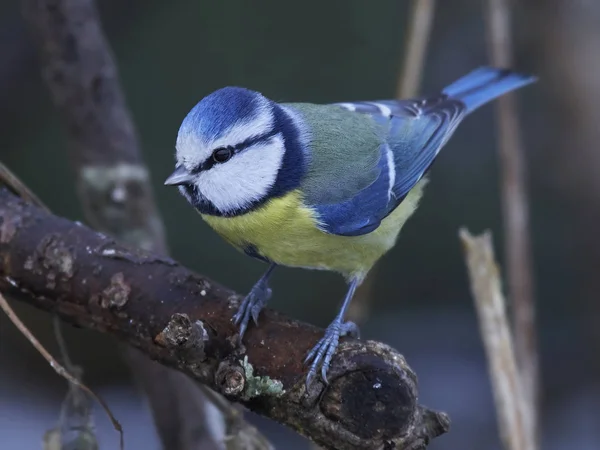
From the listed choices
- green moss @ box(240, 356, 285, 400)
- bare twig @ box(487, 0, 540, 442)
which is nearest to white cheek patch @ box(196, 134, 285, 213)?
green moss @ box(240, 356, 285, 400)

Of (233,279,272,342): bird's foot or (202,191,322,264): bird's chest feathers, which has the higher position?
(202,191,322,264): bird's chest feathers

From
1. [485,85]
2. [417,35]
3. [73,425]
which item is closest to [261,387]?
[73,425]

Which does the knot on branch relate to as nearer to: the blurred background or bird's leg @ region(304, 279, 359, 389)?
bird's leg @ region(304, 279, 359, 389)

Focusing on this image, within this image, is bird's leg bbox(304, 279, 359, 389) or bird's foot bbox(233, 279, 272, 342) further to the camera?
bird's foot bbox(233, 279, 272, 342)

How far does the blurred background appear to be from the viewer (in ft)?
7.77

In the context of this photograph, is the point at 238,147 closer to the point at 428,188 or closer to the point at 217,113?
the point at 217,113

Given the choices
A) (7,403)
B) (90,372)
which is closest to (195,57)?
(90,372)

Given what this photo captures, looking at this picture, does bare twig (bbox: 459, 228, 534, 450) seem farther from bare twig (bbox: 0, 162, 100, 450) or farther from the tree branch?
bare twig (bbox: 0, 162, 100, 450)

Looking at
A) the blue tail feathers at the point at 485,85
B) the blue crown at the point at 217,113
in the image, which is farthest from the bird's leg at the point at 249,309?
the blue tail feathers at the point at 485,85

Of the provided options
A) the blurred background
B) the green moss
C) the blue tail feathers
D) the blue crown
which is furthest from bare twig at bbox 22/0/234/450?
the blurred background

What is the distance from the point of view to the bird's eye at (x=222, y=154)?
1181 millimetres

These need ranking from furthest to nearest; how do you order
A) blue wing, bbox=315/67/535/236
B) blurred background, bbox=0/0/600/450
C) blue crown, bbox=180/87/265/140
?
1. blurred background, bbox=0/0/600/450
2. blue wing, bbox=315/67/535/236
3. blue crown, bbox=180/87/265/140

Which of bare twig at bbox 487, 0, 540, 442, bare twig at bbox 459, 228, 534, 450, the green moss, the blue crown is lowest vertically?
the green moss

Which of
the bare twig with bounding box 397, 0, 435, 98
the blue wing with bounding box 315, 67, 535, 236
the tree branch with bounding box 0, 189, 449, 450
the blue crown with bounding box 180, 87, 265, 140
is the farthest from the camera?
the bare twig with bounding box 397, 0, 435, 98
